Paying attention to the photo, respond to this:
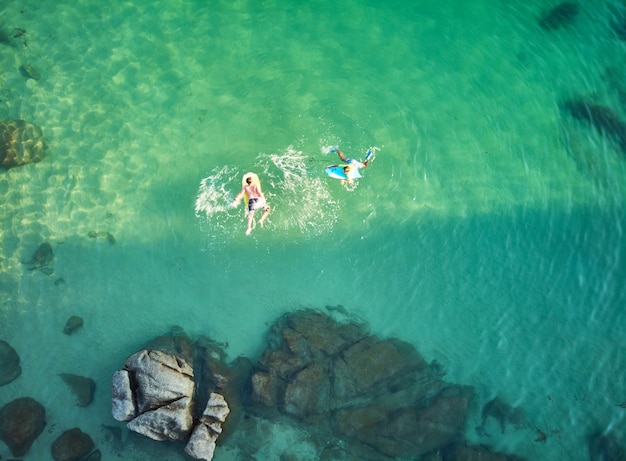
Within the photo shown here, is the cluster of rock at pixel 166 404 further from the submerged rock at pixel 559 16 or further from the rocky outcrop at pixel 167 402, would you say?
the submerged rock at pixel 559 16

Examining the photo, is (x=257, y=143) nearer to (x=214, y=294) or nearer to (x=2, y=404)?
(x=214, y=294)

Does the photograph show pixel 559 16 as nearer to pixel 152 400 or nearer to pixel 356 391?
pixel 356 391

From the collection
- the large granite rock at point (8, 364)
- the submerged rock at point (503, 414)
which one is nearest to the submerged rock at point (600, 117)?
the submerged rock at point (503, 414)

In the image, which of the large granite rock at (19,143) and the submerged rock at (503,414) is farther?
the large granite rock at (19,143)

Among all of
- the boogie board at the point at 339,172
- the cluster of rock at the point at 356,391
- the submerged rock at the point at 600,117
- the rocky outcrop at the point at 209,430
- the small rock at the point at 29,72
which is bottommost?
the rocky outcrop at the point at 209,430

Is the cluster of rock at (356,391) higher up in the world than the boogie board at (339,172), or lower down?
lower down

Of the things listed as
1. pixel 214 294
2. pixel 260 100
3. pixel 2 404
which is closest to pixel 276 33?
pixel 260 100

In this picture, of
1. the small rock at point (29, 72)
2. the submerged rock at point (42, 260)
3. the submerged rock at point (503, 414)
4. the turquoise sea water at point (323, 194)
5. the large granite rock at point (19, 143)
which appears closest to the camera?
the submerged rock at point (503, 414)
